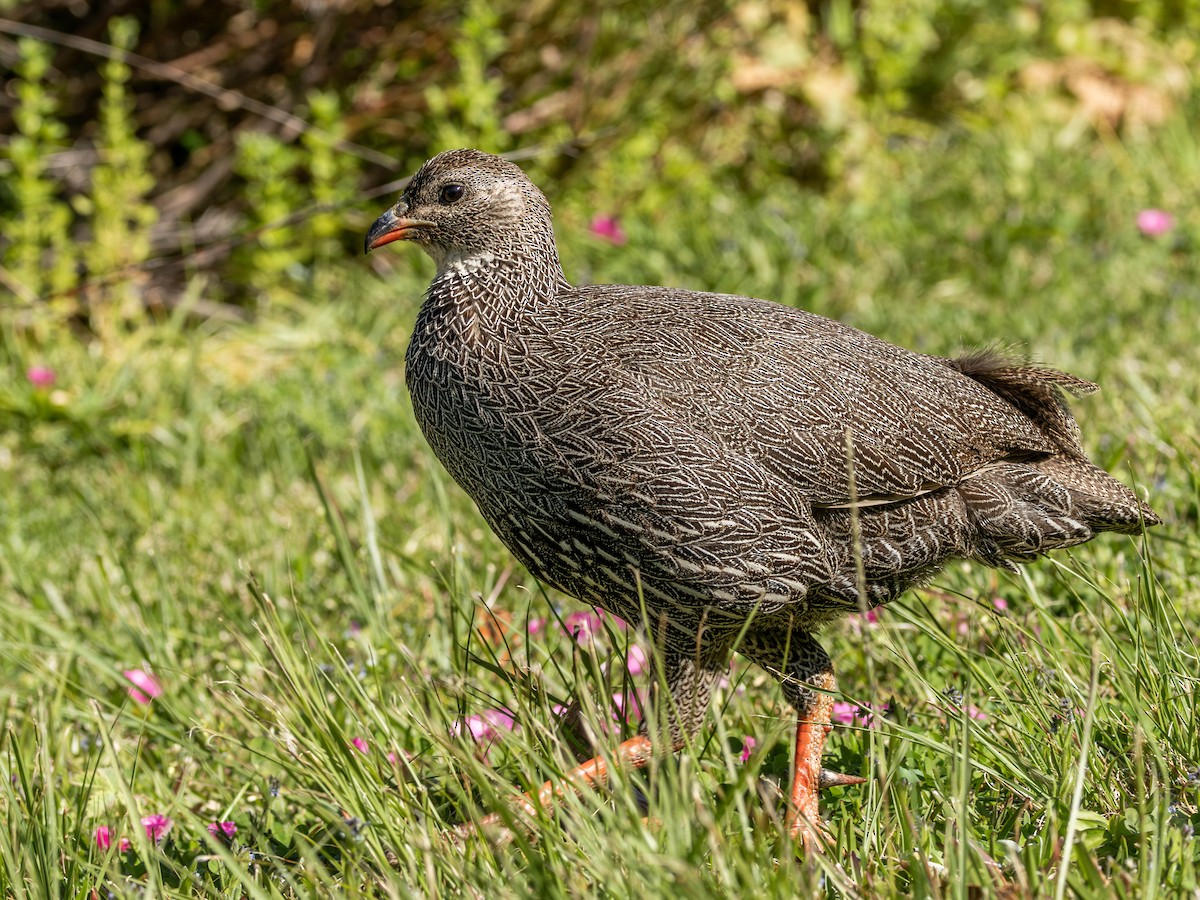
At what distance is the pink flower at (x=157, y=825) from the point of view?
112 inches

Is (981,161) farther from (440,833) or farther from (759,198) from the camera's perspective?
(440,833)

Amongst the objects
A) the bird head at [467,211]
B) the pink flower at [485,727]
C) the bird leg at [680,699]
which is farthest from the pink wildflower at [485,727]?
the bird head at [467,211]

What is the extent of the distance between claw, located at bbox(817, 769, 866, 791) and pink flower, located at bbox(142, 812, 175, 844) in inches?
53.6

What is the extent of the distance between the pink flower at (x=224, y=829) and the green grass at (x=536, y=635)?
4 cm

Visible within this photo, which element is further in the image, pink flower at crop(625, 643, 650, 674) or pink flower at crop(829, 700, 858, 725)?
pink flower at crop(625, 643, 650, 674)

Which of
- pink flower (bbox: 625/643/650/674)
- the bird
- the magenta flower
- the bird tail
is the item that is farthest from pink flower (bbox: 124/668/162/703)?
the magenta flower

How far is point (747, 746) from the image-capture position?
302 centimetres

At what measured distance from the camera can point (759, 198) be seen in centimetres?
734

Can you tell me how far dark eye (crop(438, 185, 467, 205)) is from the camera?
10.6 ft

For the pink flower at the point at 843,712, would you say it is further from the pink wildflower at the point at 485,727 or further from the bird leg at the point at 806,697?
the pink wildflower at the point at 485,727

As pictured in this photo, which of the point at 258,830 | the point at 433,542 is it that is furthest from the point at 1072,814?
the point at 433,542

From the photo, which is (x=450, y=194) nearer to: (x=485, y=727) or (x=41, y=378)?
(x=485, y=727)

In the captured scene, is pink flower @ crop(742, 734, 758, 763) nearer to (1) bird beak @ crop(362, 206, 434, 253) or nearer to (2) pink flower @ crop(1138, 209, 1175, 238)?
(1) bird beak @ crop(362, 206, 434, 253)

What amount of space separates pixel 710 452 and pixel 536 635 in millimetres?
1063
